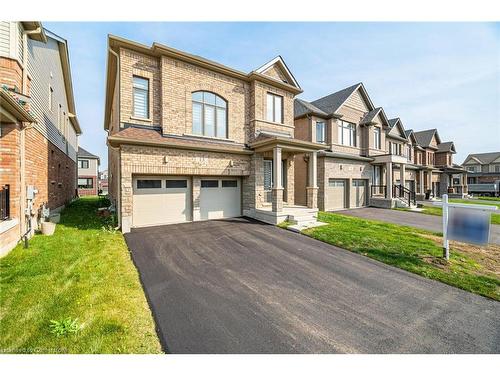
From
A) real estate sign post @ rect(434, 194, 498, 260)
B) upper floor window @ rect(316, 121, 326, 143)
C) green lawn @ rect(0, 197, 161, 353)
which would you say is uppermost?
upper floor window @ rect(316, 121, 326, 143)

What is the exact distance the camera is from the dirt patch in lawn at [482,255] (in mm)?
6214

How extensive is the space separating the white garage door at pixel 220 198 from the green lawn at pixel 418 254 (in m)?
4.59

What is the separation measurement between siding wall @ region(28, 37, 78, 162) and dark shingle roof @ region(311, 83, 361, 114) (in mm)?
18003

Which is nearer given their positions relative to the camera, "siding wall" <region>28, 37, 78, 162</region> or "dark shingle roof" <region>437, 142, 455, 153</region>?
"siding wall" <region>28, 37, 78, 162</region>

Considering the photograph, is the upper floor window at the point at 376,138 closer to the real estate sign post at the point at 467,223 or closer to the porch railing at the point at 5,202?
the real estate sign post at the point at 467,223

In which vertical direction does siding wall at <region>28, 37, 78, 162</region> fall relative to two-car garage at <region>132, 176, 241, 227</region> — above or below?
above

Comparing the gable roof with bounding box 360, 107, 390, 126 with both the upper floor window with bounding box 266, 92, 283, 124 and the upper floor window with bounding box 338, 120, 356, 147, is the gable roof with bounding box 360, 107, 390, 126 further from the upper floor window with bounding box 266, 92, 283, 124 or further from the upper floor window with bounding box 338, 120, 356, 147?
the upper floor window with bounding box 266, 92, 283, 124

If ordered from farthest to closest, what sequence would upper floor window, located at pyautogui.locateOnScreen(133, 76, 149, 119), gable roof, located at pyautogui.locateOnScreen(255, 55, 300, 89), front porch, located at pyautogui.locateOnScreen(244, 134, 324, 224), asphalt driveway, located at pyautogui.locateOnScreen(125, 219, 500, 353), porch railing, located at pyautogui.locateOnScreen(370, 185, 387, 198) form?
porch railing, located at pyautogui.locateOnScreen(370, 185, 387, 198), gable roof, located at pyautogui.locateOnScreen(255, 55, 300, 89), front porch, located at pyautogui.locateOnScreen(244, 134, 324, 224), upper floor window, located at pyautogui.locateOnScreen(133, 76, 149, 119), asphalt driveway, located at pyautogui.locateOnScreen(125, 219, 500, 353)

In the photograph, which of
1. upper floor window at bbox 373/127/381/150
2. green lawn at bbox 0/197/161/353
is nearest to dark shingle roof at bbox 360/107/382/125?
upper floor window at bbox 373/127/381/150

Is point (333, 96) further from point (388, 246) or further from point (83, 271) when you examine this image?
point (83, 271)

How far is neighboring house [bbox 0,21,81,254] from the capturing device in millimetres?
6555

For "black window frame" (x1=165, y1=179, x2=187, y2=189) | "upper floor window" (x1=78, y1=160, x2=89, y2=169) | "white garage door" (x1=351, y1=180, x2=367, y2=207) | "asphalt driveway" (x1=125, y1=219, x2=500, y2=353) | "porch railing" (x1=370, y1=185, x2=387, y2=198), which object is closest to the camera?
"asphalt driveway" (x1=125, y1=219, x2=500, y2=353)

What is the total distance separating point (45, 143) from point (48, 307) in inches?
414

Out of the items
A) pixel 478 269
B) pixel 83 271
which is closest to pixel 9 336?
pixel 83 271
